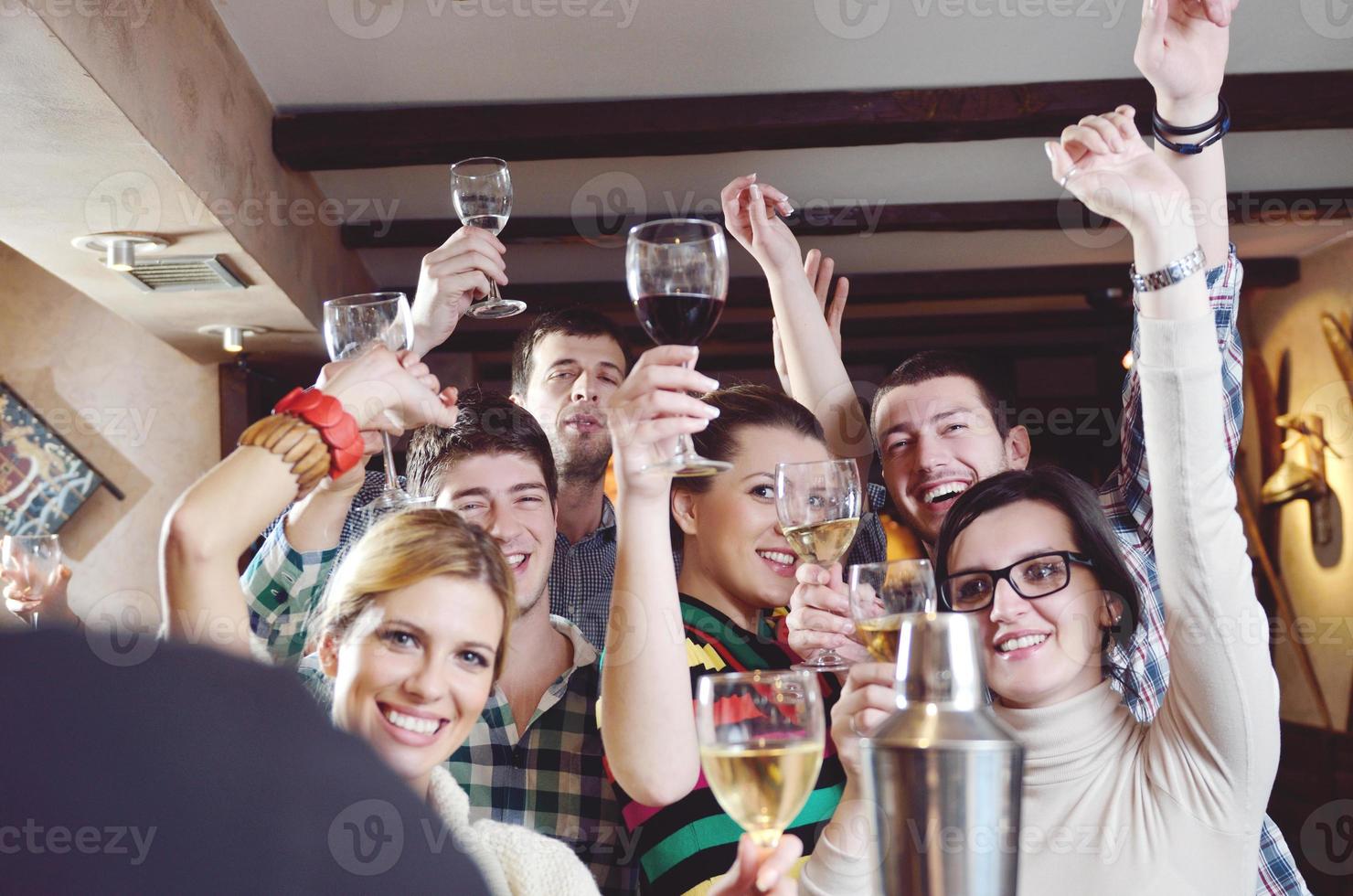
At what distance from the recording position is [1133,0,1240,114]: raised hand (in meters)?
1.57

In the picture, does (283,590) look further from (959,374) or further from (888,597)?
(959,374)

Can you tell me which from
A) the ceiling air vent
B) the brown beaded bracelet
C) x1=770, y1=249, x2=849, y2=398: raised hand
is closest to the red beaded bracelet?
the brown beaded bracelet

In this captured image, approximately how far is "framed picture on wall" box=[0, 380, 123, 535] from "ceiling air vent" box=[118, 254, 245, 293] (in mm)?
1263

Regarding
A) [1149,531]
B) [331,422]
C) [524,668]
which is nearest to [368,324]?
[331,422]

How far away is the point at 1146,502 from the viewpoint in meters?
1.88

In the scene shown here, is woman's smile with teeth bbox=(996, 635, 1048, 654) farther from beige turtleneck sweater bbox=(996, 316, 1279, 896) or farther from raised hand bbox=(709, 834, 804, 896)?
raised hand bbox=(709, 834, 804, 896)

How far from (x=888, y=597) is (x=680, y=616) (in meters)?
0.25

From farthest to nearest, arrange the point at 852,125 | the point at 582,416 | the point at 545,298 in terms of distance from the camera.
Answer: the point at 545,298 → the point at 852,125 → the point at 582,416

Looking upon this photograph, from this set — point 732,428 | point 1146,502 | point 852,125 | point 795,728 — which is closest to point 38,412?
point 852,125

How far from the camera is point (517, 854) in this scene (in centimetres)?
115

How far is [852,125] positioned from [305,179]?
80.0 inches

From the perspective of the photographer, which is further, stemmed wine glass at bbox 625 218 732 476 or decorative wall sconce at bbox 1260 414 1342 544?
decorative wall sconce at bbox 1260 414 1342 544

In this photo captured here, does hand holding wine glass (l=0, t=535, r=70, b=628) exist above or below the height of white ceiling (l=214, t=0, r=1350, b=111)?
below

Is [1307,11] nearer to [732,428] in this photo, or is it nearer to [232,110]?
[732,428]
